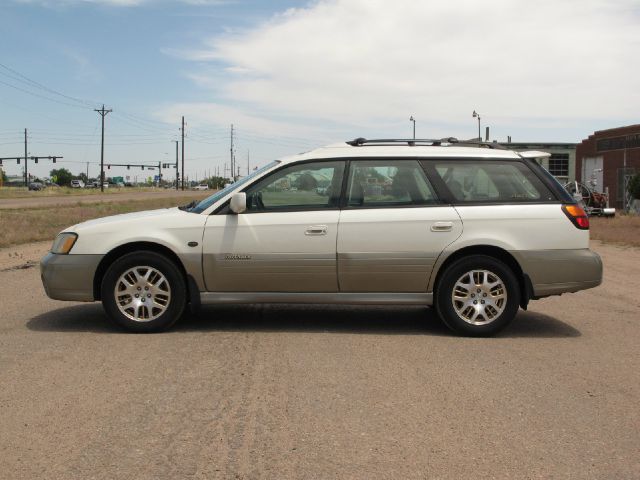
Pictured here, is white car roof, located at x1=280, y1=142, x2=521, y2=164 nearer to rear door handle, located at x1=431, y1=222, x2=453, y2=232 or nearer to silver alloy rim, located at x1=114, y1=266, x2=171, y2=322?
rear door handle, located at x1=431, y1=222, x2=453, y2=232

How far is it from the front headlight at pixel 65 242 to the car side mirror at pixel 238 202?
154 centimetres

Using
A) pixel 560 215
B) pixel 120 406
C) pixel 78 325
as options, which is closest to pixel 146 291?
pixel 78 325

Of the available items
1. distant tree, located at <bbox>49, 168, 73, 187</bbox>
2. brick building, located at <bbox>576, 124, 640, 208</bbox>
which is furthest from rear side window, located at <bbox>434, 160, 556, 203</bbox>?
distant tree, located at <bbox>49, 168, 73, 187</bbox>

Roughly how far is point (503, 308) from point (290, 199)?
225 cm

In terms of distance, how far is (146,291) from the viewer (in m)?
6.80

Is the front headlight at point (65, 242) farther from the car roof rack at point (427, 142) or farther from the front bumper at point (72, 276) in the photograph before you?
the car roof rack at point (427, 142)

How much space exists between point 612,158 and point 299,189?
47.3m

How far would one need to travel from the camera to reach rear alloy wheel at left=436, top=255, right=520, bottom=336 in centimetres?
675

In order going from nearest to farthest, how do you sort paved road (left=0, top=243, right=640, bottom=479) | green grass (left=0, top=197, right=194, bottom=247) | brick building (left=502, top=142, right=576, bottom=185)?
paved road (left=0, top=243, right=640, bottom=479) → green grass (left=0, top=197, right=194, bottom=247) → brick building (left=502, top=142, right=576, bottom=185)

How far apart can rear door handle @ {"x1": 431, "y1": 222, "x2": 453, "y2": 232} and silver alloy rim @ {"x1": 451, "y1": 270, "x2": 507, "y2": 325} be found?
454 millimetres

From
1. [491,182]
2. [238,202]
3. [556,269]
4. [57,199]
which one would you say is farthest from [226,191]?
[57,199]

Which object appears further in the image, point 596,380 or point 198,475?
point 596,380

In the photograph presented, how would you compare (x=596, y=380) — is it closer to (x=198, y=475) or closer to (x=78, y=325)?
(x=198, y=475)

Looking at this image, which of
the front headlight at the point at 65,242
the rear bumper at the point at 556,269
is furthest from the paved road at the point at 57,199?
the rear bumper at the point at 556,269
